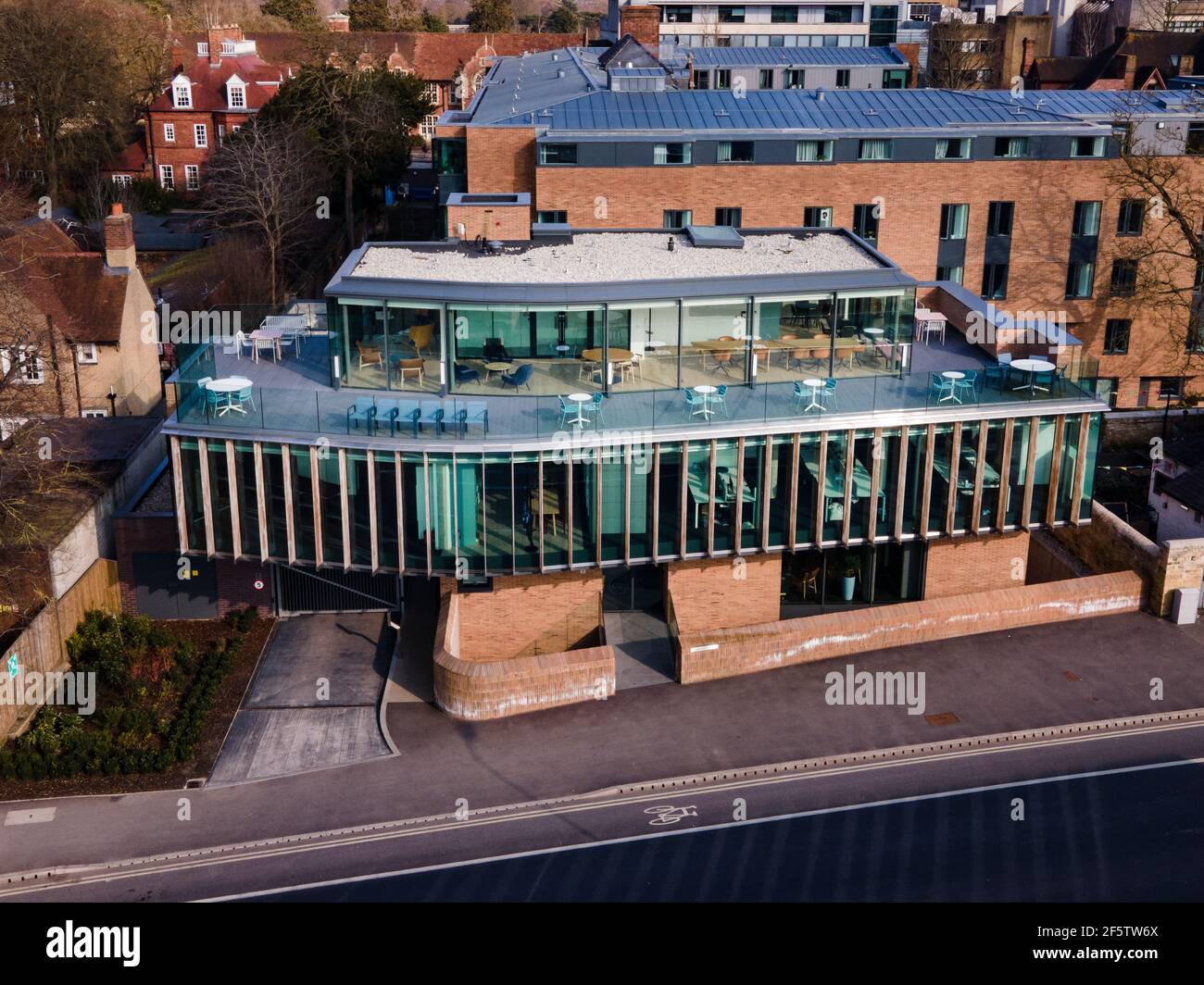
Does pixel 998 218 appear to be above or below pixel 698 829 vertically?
above

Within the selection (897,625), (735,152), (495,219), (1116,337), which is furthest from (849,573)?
(1116,337)

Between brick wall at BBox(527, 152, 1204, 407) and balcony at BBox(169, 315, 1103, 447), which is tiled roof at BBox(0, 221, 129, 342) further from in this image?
balcony at BBox(169, 315, 1103, 447)

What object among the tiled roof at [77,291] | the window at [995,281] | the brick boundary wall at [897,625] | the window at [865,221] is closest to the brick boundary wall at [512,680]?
the brick boundary wall at [897,625]

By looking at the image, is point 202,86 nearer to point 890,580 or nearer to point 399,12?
point 399,12

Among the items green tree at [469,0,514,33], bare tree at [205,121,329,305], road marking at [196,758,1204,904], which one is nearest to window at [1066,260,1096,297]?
road marking at [196,758,1204,904]

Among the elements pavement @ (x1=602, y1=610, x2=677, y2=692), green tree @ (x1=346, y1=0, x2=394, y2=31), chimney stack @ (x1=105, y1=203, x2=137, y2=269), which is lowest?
pavement @ (x1=602, y1=610, x2=677, y2=692)

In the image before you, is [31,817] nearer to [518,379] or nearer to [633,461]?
[518,379]
